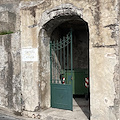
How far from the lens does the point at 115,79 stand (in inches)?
160

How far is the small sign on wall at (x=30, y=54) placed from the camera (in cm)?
514

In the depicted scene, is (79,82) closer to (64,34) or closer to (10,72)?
(64,34)

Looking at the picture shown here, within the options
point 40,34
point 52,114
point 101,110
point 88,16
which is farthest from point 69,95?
point 88,16

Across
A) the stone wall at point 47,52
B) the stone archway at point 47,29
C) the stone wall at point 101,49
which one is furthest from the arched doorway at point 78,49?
the stone wall at point 101,49

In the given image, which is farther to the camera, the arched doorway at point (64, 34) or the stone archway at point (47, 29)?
the arched doorway at point (64, 34)

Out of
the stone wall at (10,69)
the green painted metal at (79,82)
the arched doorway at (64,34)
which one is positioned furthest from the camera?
the green painted metal at (79,82)

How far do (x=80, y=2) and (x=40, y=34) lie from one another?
58.0 inches

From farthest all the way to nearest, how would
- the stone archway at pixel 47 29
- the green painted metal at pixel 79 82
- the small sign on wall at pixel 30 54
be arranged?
the green painted metal at pixel 79 82, the small sign on wall at pixel 30 54, the stone archway at pixel 47 29

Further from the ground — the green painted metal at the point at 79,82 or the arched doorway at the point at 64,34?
the arched doorway at the point at 64,34

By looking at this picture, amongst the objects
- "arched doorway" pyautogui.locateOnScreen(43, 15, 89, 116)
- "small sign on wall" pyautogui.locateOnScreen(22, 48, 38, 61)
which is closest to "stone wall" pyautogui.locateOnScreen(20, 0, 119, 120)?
"small sign on wall" pyautogui.locateOnScreen(22, 48, 38, 61)

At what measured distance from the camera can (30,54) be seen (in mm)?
5211

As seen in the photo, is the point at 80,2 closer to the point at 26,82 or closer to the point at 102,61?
the point at 102,61

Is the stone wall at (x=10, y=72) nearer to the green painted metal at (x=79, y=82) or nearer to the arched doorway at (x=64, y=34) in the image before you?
the arched doorway at (x=64, y=34)

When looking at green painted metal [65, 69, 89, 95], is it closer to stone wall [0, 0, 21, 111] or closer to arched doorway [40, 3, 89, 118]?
arched doorway [40, 3, 89, 118]
